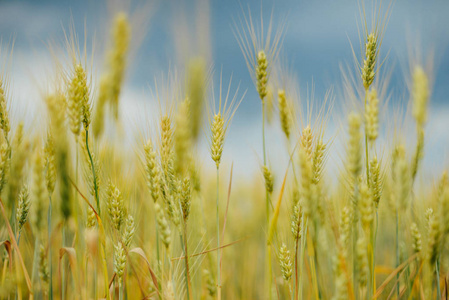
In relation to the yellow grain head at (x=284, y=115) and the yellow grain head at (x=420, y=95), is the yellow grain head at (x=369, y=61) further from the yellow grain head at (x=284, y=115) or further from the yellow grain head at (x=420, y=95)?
the yellow grain head at (x=284, y=115)

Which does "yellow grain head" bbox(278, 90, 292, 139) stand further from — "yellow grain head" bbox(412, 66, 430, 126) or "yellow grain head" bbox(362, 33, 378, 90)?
"yellow grain head" bbox(412, 66, 430, 126)

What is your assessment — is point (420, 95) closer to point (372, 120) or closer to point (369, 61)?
point (369, 61)

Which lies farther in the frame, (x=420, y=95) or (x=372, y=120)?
(x=420, y=95)

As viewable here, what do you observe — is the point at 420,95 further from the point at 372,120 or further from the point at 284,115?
the point at 284,115

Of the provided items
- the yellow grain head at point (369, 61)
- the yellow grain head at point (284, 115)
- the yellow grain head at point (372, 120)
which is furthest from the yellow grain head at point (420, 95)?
the yellow grain head at point (284, 115)

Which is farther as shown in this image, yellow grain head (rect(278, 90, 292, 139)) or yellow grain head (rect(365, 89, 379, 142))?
yellow grain head (rect(278, 90, 292, 139))

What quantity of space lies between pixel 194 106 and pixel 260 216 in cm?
268

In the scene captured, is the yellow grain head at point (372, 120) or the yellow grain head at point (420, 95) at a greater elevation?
the yellow grain head at point (420, 95)

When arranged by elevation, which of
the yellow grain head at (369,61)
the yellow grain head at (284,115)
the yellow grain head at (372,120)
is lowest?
the yellow grain head at (372,120)

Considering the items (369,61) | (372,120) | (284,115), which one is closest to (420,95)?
(369,61)

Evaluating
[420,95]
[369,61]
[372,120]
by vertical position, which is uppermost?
[369,61]

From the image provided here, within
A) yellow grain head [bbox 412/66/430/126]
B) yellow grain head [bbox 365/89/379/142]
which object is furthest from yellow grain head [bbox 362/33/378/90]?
yellow grain head [bbox 365/89/379/142]

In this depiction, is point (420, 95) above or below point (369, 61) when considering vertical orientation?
below

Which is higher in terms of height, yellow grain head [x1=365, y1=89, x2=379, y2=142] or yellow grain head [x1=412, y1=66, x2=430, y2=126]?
yellow grain head [x1=412, y1=66, x2=430, y2=126]
